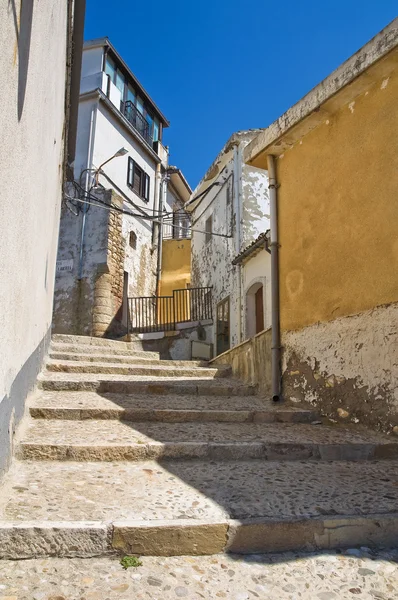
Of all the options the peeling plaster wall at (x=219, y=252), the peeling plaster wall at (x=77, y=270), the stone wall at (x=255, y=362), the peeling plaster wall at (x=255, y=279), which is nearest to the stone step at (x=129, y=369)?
the stone wall at (x=255, y=362)

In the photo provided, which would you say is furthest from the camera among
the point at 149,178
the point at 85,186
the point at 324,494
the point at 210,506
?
the point at 149,178

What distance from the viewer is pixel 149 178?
1844 cm

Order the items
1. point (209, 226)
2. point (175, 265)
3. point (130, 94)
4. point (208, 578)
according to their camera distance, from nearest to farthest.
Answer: point (208, 578), point (209, 226), point (130, 94), point (175, 265)

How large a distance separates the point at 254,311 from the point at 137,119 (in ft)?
36.1

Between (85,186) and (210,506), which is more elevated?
(85,186)

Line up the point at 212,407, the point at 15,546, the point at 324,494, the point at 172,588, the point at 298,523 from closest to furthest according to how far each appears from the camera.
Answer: the point at 172,588 → the point at 15,546 → the point at 298,523 → the point at 324,494 → the point at 212,407

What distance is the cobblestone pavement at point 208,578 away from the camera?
1728mm

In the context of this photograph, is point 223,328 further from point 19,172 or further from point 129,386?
point 19,172

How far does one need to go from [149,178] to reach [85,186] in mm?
4328

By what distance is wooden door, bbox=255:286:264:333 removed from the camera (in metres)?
11.4

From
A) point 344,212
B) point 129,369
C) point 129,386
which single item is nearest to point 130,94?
point 129,369

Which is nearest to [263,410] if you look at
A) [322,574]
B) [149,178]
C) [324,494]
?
[324,494]

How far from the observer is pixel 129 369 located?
615 cm

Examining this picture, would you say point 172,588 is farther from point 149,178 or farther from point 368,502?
point 149,178
